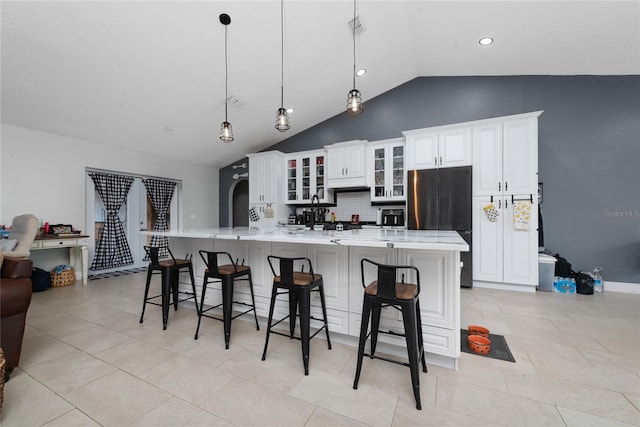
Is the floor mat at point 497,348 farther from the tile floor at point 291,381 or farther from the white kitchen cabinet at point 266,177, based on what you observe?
the white kitchen cabinet at point 266,177

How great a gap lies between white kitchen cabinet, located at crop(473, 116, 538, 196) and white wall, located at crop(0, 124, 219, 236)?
6.12m

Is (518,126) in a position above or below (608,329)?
above

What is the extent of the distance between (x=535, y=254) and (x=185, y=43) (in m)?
5.31

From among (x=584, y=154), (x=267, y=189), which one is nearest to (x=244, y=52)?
(x=267, y=189)

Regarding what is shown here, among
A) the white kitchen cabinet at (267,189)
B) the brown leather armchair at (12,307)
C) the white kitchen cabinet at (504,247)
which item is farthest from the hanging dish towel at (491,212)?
the brown leather armchair at (12,307)

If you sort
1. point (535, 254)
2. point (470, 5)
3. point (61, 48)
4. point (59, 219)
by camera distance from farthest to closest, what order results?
point (59, 219) → point (535, 254) → point (470, 5) → point (61, 48)

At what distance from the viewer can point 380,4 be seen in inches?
125

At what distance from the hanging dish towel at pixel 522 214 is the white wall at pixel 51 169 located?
6595mm

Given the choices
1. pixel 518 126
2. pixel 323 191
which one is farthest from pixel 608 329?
pixel 323 191

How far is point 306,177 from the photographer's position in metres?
5.59

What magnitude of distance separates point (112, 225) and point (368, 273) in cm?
526

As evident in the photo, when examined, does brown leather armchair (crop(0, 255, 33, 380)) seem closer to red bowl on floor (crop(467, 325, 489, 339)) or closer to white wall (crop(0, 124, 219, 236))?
white wall (crop(0, 124, 219, 236))

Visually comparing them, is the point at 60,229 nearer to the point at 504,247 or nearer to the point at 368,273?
the point at 368,273

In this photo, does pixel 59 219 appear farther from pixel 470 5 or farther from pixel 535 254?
pixel 535 254
